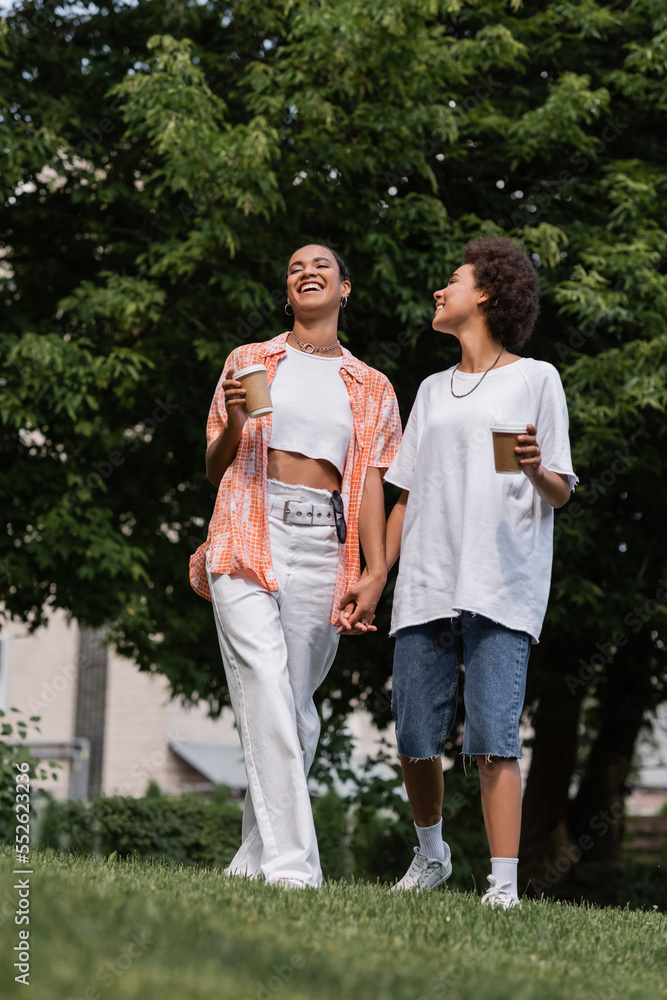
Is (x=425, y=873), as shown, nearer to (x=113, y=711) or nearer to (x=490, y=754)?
(x=490, y=754)

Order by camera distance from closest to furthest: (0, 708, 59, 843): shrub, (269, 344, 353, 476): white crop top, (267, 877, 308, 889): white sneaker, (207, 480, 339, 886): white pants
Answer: (267, 877, 308, 889): white sneaker
(207, 480, 339, 886): white pants
(269, 344, 353, 476): white crop top
(0, 708, 59, 843): shrub

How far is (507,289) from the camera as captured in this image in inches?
175

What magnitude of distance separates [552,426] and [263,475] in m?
1.09

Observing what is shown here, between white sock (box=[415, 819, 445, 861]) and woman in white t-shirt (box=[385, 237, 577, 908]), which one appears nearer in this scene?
woman in white t-shirt (box=[385, 237, 577, 908])

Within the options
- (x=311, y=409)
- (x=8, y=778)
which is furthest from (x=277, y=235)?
(x=311, y=409)

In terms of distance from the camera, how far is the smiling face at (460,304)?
448 centimetres

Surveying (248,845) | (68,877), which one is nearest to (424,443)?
(248,845)

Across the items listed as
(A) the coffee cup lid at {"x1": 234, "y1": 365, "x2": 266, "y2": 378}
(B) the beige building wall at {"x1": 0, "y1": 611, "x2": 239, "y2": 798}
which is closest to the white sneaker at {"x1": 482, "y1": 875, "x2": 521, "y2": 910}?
(A) the coffee cup lid at {"x1": 234, "y1": 365, "x2": 266, "y2": 378}

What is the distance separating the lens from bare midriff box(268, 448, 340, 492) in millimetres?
4227

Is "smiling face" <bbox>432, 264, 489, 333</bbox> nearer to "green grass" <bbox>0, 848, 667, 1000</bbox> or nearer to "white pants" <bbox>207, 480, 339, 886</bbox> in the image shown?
"white pants" <bbox>207, 480, 339, 886</bbox>

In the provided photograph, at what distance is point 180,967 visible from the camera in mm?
2115

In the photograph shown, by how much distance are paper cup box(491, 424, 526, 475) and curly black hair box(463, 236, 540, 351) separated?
0.83m

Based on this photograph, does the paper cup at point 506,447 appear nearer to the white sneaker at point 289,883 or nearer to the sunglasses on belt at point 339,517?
the sunglasses on belt at point 339,517

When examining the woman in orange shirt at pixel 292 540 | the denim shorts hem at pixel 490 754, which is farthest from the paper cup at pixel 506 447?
the denim shorts hem at pixel 490 754
